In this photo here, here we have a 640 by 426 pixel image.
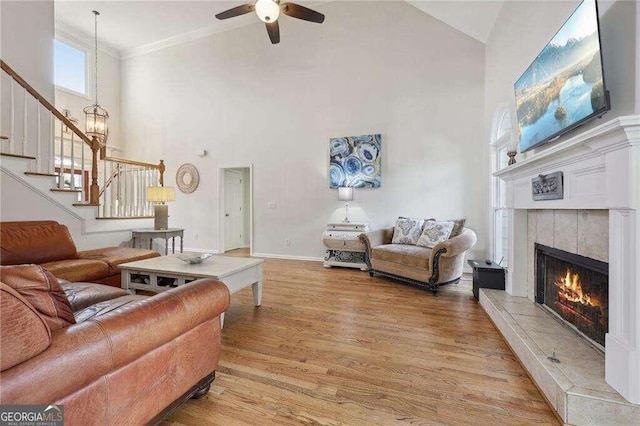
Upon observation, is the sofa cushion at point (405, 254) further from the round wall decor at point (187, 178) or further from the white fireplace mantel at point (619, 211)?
the round wall decor at point (187, 178)

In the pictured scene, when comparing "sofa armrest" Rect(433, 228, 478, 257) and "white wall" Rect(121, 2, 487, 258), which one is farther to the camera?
"white wall" Rect(121, 2, 487, 258)

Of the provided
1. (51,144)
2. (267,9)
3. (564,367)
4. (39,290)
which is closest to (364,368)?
(564,367)

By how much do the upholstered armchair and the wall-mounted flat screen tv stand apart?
1.34 metres

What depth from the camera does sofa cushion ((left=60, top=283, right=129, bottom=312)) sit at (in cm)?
175

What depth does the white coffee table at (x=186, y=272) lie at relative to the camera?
2.37 metres

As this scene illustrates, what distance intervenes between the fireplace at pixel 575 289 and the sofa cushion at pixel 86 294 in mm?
3138

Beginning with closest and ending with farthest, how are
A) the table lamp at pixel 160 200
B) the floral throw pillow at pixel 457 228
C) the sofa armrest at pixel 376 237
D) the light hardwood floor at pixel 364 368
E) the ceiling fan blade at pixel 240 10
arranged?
the light hardwood floor at pixel 364 368
the ceiling fan blade at pixel 240 10
the floral throw pillow at pixel 457 228
the sofa armrest at pixel 376 237
the table lamp at pixel 160 200

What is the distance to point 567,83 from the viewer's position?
1829mm

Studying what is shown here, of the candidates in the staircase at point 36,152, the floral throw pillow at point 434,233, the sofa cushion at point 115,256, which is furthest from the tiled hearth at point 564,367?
the staircase at point 36,152

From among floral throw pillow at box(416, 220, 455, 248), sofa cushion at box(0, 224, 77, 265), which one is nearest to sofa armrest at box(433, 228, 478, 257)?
floral throw pillow at box(416, 220, 455, 248)

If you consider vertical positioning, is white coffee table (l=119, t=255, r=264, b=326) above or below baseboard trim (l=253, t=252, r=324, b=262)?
above

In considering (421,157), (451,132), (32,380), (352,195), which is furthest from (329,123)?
(32,380)

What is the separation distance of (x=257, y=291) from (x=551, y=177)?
8.85 ft

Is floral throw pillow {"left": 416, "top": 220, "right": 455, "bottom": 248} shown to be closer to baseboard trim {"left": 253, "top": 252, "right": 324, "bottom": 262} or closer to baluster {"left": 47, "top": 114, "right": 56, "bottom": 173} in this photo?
baseboard trim {"left": 253, "top": 252, "right": 324, "bottom": 262}
